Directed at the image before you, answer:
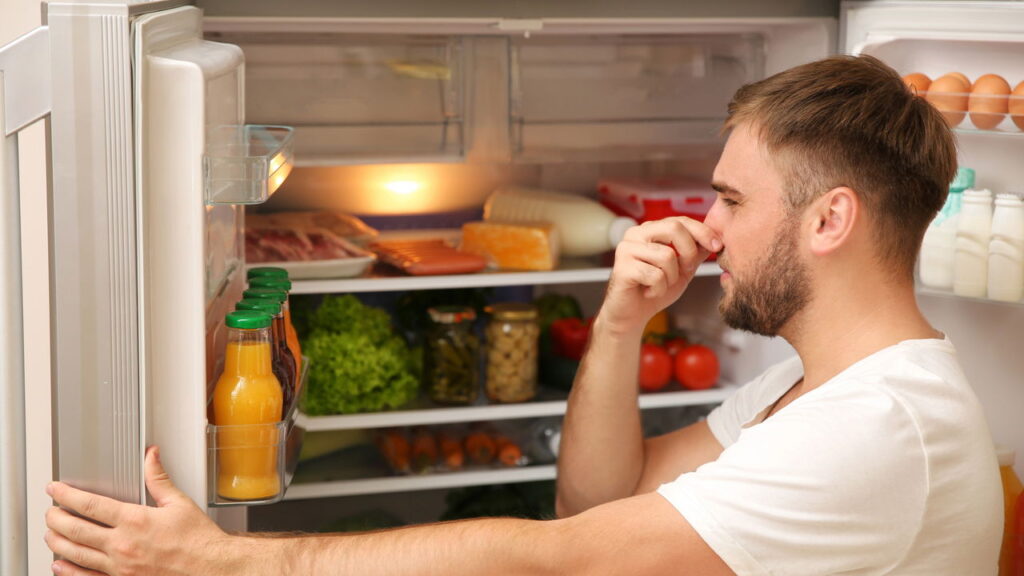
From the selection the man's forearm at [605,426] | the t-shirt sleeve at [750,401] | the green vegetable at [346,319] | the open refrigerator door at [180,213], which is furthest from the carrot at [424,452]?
the open refrigerator door at [180,213]

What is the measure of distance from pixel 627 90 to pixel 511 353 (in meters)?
0.65

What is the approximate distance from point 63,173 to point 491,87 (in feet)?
4.20

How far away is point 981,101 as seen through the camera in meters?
1.79

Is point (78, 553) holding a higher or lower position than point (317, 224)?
lower

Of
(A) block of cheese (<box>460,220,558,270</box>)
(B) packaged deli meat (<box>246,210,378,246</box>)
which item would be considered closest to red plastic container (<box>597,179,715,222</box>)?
(A) block of cheese (<box>460,220,558,270</box>)

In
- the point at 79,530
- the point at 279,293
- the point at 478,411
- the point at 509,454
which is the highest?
the point at 279,293

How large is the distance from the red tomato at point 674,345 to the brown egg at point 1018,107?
1.00 m

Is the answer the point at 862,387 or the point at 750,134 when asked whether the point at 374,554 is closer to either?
the point at 862,387

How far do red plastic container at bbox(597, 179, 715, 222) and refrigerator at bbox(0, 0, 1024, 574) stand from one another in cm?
9

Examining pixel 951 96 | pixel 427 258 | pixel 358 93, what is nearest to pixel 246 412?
pixel 427 258

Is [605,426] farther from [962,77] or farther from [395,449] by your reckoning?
[962,77]

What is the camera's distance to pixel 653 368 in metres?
2.51

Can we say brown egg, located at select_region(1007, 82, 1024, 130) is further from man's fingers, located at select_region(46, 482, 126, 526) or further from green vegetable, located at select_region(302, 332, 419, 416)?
man's fingers, located at select_region(46, 482, 126, 526)

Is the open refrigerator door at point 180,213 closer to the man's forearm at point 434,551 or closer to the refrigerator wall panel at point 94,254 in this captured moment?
the refrigerator wall panel at point 94,254
